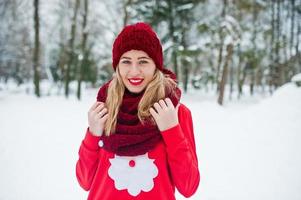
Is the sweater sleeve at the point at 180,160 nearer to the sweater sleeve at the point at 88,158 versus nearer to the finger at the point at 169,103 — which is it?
the finger at the point at 169,103

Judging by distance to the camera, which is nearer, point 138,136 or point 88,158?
point 138,136

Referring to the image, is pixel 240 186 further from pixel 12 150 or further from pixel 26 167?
pixel 12 150

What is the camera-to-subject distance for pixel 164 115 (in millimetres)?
1638

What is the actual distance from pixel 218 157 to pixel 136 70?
5166 millimetres

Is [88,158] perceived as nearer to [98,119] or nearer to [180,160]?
[98,119]

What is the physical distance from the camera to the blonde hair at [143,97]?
1712 millimetres

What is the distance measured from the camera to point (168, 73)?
1.96m

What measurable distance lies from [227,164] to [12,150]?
4.71 m

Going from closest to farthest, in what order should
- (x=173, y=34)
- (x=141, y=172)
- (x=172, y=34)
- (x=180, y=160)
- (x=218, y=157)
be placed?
(x=180, y=160), (x=141, y=172), (x=218, y=157), (x=173, y=34), (x=172, y=34)

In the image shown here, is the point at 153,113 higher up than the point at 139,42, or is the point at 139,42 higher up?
the point at 139,42

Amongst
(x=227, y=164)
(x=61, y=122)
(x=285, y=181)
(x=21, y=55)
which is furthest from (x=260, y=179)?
(x=21, y=55)

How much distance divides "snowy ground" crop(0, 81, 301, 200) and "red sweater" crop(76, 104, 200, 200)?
296 centimetres

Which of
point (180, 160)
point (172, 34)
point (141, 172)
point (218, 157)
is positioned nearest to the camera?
point (180, 160)

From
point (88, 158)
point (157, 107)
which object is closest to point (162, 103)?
point (157, 107)
